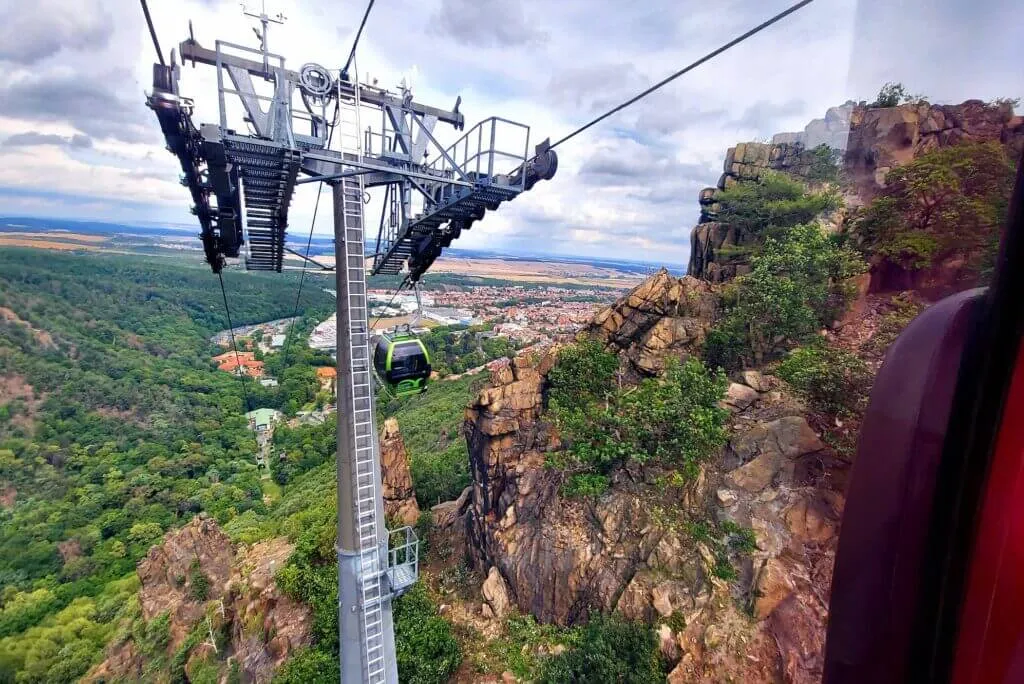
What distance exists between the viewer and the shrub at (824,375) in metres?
3.71

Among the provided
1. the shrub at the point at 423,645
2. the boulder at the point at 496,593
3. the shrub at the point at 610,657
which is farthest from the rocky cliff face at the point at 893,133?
the shrub at the point at 423,645

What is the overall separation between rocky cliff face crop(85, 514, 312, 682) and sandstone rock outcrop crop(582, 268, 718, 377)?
38.7 ft

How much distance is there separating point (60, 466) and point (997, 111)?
208 feet

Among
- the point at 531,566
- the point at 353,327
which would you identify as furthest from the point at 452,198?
the point at 531,566

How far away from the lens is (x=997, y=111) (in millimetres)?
1537

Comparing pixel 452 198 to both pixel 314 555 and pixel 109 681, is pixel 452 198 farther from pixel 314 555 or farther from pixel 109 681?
pixel 109 681

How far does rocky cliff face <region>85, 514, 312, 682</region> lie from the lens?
37.9 feet

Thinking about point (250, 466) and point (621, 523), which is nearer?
point (621, 523)

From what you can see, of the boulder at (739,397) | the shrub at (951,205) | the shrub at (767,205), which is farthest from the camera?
the shrub at (767,205)

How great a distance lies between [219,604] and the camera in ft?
47.2

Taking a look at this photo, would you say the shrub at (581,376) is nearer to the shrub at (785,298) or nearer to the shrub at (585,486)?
the shrub at (585,486)

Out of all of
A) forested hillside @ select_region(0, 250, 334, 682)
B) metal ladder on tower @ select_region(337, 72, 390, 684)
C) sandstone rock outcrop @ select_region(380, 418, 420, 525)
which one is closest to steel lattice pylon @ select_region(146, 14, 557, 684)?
metal ladder on tower @ select_region(337, 72, 390, 684)

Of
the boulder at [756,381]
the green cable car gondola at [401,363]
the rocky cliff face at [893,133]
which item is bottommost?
the boulder at [756,381]

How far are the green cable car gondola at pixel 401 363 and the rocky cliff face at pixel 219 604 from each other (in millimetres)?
9180
